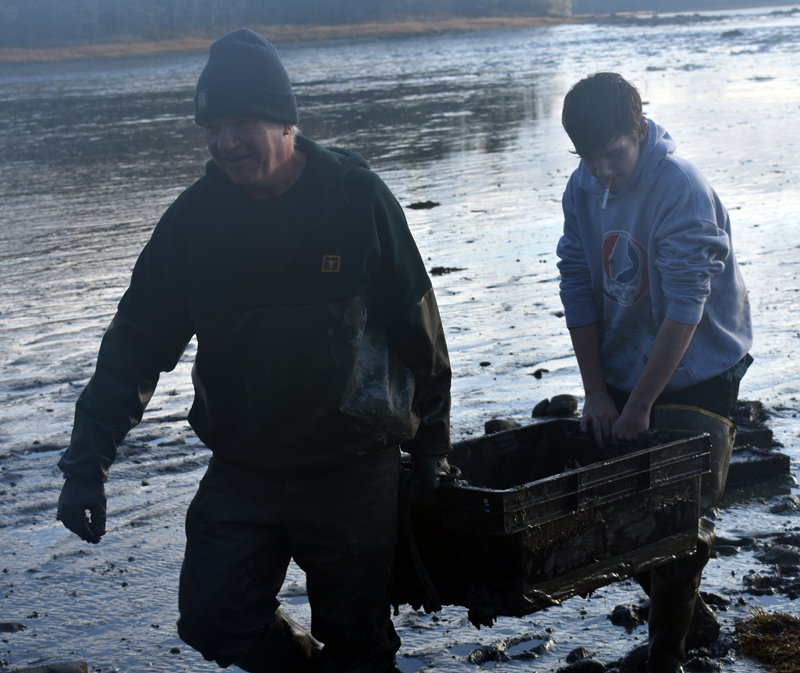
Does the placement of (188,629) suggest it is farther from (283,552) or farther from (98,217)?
(98,217)

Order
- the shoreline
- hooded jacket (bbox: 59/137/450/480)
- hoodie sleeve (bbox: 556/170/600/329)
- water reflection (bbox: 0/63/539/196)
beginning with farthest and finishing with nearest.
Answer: the shoreline → water reflection (bbox: 0/63/539/196) → hoodie sleeve (bbox: 556/170/600/329) → hooded jacket (bbox: 59/137/450/480)

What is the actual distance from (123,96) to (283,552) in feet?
99.3

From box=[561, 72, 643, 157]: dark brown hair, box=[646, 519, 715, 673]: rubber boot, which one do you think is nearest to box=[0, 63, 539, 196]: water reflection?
box=[561, 72, 643, 157]: dark brown hair

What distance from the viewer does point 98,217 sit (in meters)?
12.0

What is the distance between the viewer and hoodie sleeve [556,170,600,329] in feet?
11.4

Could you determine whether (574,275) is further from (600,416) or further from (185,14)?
(185,14)

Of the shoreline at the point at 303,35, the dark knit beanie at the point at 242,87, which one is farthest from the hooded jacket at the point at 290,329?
the shoreline at the point at 303,35

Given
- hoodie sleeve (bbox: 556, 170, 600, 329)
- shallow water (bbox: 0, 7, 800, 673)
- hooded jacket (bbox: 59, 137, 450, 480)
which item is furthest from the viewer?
shallow water (bbox: 0, 7, 800, 673)

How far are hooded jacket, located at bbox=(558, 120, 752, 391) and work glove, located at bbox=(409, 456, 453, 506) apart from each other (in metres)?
0.80

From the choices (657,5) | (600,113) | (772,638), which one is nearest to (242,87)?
(600,113)

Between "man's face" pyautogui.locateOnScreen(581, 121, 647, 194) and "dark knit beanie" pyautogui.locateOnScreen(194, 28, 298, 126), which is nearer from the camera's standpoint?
"dark knit beanie" pyautogui.locateOnScreen(194, 28, 298, 126)

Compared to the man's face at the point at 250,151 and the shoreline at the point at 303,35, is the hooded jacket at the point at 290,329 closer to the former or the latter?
the man's face at the point at 250,151

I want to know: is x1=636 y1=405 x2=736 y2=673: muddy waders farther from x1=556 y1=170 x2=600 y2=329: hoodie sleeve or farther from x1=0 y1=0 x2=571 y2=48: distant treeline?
x1=0 y1=0 x2=571 y2=48: distant treeline

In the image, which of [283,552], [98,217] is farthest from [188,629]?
[98,217]
